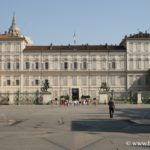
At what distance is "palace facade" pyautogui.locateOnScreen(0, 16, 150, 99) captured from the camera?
319 ft

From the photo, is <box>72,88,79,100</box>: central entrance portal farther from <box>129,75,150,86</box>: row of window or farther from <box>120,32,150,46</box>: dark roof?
<box>120,32,150,46</box>: dark roof

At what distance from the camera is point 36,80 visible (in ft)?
321

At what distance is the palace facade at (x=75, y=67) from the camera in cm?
9725

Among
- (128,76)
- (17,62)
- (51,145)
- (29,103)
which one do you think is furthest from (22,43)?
(51,145)

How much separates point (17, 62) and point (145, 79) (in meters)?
27.1

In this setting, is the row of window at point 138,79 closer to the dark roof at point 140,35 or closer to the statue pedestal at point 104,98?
the dark roof at point 140,35

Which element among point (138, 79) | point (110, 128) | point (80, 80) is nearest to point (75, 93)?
point (80, 80)

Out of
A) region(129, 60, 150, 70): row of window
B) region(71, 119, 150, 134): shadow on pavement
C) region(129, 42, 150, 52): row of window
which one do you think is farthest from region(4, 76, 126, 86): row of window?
region(71, 119, 150, 134): shadow on pavement

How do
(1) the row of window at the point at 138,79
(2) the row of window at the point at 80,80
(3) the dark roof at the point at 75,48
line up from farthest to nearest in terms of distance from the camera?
(3) the dark roof at the point at 75,48 < (2) the row of window at the point at 80,80 < (1) the row of window at the point at 138,79

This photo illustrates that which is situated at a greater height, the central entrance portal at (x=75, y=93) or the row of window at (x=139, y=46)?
the row of window at (x=139, y=46)

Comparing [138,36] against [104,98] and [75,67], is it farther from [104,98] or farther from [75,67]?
[104,98]

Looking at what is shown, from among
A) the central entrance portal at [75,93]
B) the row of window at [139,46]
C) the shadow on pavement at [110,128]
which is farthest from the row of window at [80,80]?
the shadow on pavement at [110,128]

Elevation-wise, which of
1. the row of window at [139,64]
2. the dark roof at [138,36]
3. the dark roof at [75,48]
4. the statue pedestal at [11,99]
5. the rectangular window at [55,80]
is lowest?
the statue pedestal at [11,99]

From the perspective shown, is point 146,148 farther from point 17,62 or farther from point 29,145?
point 17,62
